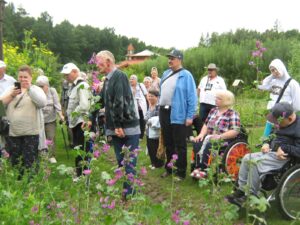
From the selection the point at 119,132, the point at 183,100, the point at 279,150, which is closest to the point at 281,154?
the point at 279,150

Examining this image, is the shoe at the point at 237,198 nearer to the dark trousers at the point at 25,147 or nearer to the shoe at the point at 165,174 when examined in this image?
the shoe at the point at 165,174

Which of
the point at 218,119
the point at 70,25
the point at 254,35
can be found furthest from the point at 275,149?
the point at 70,25

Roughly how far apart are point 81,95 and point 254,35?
1409 inches

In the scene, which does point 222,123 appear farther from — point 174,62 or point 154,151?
point 154,151

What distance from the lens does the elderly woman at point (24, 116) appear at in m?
4.94

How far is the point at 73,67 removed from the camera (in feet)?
17.6

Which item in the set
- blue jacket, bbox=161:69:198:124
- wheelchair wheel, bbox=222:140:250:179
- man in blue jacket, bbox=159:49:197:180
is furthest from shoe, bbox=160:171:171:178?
wheelchair wheel, bbox=222:140:250:179

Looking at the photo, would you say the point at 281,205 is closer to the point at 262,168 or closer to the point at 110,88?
the point at 262,168

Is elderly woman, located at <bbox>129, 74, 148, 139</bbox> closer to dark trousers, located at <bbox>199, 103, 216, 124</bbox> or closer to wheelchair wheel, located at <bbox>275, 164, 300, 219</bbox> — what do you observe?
dark trousers, located at <bbox>199, 103, 216, 124</bbox>

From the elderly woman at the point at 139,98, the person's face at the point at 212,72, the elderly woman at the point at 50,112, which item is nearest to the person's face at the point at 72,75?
the elderly woman at the point at 50,112

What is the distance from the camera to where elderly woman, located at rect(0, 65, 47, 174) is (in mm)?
4941

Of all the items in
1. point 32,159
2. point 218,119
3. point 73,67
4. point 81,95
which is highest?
point 73,67

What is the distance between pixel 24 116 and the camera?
16.3ft

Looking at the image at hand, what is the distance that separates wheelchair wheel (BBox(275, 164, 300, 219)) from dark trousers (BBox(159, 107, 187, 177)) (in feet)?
6.18
